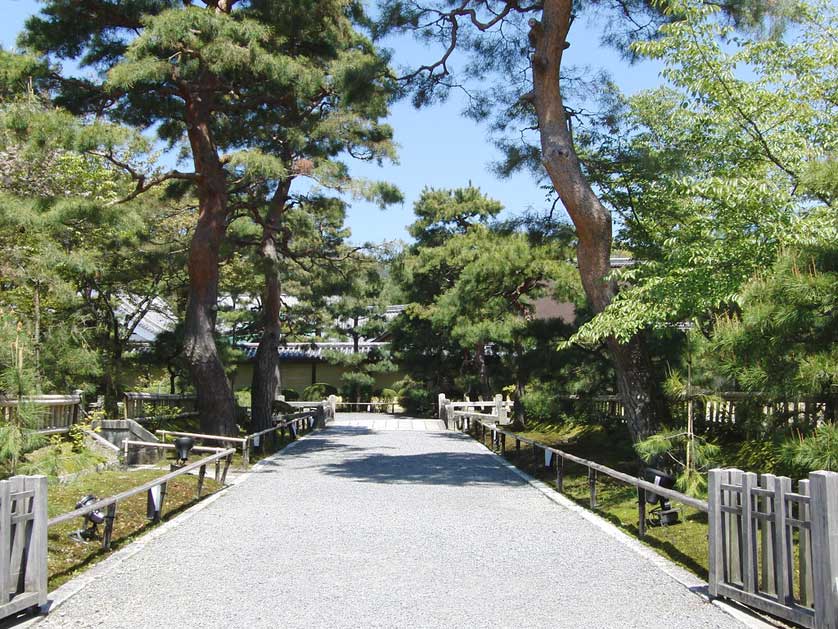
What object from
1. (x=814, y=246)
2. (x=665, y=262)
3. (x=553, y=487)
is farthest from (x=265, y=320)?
(x=814, y=246)

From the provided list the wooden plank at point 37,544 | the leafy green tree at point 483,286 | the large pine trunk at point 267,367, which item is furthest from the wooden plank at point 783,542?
the large pine trunk at point 267,367

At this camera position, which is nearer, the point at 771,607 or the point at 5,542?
the point at 5,542

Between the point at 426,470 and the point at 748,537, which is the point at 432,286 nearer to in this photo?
the point at 426,470

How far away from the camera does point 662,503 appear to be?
8.14 metres

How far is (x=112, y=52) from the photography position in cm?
1438

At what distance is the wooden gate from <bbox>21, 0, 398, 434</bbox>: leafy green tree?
9.26 metres

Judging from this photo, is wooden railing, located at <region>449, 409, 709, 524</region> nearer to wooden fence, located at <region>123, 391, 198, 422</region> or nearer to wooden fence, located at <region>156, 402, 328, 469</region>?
wooden fence, located at <region>156, 402, 328, 469</region>

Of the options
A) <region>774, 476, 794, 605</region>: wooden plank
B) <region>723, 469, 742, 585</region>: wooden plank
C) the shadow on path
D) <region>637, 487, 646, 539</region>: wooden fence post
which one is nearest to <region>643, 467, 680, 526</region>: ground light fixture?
<region>637, 487, 646, 539</region>: wooden fence post

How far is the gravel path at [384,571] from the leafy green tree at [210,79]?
5.56m

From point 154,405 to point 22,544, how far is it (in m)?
12.5

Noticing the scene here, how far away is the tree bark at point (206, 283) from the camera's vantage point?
49.0 feet

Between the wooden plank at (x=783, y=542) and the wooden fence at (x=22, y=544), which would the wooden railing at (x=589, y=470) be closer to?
the wooden plank at (x=783, y=542)

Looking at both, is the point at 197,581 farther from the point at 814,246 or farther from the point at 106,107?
the point at 106,107

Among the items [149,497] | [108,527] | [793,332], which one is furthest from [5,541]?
[793,332]
